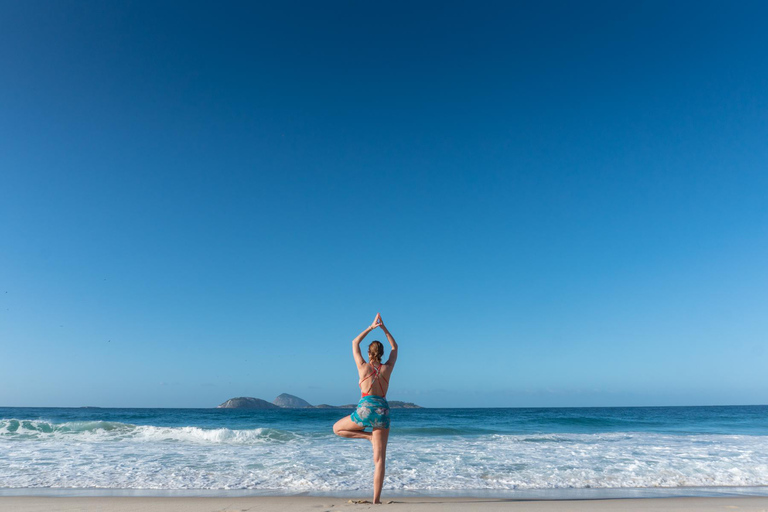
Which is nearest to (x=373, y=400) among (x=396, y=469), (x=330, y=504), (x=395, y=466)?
(x=330, y=504)

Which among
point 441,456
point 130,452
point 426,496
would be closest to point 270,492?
point 426,496

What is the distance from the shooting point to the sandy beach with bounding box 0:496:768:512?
229 inches

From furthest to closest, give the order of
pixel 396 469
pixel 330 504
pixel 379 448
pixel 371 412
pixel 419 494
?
pixel 396 469 < pixel 419 494 < pixel 330 504 < pixel 379 448 < pixel 371 412

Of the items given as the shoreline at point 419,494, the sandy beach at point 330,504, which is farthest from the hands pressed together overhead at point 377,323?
the shoreline at point 419,494

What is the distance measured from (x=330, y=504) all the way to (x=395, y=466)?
356 centimetres

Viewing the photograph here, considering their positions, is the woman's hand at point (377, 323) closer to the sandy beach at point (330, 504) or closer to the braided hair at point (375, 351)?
the braided hair at point (375, 351)

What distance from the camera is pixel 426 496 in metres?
6.94

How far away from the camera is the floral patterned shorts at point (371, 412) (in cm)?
523

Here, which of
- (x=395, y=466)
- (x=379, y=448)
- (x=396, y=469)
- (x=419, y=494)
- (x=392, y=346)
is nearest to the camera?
(x=379, y=448)

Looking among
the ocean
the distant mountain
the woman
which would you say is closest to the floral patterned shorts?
the woman

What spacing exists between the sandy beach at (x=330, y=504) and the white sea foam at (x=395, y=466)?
1047 mm

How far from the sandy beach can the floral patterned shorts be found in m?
1.01

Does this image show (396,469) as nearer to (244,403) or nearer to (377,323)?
(377,323)

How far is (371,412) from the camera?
522 cm
